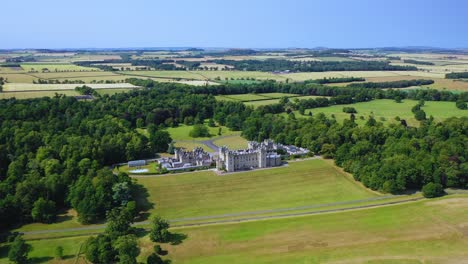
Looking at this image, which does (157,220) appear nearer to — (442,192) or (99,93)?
(442,192)

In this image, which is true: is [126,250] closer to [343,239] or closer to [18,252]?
[18,252]

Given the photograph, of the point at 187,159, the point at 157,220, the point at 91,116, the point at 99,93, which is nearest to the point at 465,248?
the point at 157,220

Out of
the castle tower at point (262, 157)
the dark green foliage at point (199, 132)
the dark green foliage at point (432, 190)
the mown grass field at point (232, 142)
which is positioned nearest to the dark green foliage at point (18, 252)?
the castle tower at point (262, 157)

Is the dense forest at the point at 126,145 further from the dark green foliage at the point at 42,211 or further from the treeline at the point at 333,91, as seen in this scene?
the treeline at the point at 333,91

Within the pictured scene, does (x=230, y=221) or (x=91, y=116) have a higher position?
(x=91, y=116)

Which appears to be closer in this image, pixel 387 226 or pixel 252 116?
pixel 387 226

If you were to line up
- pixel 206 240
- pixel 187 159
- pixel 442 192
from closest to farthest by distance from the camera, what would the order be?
1. pixel 206 240
2. pixel 442 192
3. pixel 187 159

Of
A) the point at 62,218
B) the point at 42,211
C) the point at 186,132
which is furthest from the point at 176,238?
the point at 186,132
